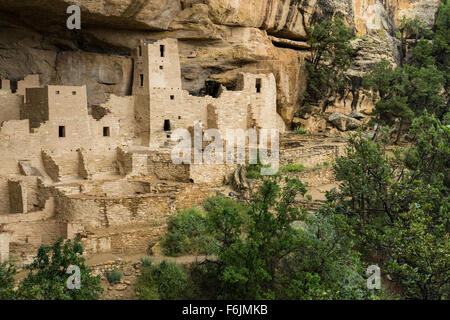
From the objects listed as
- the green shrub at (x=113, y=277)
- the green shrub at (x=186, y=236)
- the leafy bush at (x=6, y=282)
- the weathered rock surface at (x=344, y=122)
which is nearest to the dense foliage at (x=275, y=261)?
the green shrub at (x=113, y=277)

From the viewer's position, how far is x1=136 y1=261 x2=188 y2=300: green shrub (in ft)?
49.5

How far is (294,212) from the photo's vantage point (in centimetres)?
1505

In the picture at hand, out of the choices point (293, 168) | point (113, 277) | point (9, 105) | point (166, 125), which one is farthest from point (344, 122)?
point (113, 277)

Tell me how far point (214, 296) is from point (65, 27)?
13.8 metres

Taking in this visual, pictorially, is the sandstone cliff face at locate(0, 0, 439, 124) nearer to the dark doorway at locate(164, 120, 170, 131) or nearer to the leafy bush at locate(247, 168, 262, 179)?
the dark doorway at locate(164, 120, 170, 131)

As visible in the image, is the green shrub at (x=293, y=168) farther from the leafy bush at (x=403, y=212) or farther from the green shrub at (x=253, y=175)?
the leafy bush at (x=403, y=212)

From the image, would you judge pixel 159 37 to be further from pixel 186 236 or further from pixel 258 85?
pixel 186 236

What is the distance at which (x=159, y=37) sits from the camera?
24797 millimetres

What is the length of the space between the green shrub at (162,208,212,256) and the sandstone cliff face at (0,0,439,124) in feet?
30.8

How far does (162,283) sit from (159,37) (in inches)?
518

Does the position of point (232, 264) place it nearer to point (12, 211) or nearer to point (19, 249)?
point (19, 249)

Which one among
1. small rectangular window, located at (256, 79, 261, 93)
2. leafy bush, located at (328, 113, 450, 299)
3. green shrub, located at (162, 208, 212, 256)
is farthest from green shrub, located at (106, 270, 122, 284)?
small rectangular window, located at (256, 79, 261, 93)

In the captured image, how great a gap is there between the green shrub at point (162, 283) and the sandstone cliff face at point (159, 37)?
1116cm
